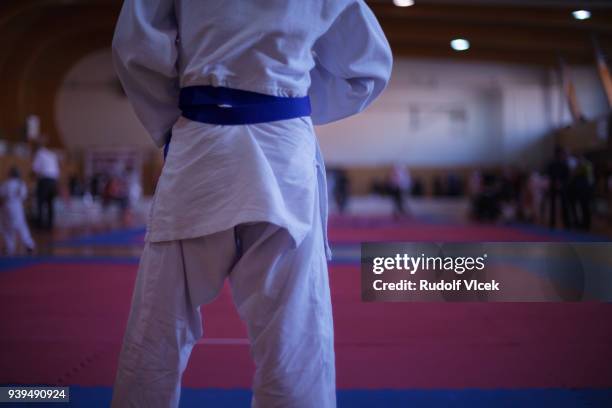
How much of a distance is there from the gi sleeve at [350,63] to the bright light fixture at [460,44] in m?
11.8

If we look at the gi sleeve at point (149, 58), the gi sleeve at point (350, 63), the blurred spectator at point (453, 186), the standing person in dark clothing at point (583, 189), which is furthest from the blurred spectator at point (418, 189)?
the gi sleeve at point (149, 58)

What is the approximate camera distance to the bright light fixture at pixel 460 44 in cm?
1239

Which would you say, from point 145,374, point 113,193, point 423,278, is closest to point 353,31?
point 145,374

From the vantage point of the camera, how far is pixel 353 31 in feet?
4.28

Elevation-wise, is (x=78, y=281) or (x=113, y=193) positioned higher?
(x=113, y=193)

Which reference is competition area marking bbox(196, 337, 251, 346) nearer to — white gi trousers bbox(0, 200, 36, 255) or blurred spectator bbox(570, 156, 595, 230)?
white gi trousers bbox(0, 200, 36, 255)

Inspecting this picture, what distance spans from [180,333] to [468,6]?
33.9 ft

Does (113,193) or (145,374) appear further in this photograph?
(113,193)

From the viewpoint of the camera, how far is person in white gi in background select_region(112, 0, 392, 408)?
1.15 metres

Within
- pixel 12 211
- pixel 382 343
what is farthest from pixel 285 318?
pixel 12 211

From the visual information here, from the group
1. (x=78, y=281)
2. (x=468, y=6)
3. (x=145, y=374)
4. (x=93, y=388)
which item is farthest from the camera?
(x=468, y=6)

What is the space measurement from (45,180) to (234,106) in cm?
828

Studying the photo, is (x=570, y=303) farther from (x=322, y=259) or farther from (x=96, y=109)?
(x=96, y=109)

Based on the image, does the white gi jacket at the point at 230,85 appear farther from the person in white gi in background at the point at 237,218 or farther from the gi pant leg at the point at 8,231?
the gi pant leg at the point at 8,231
